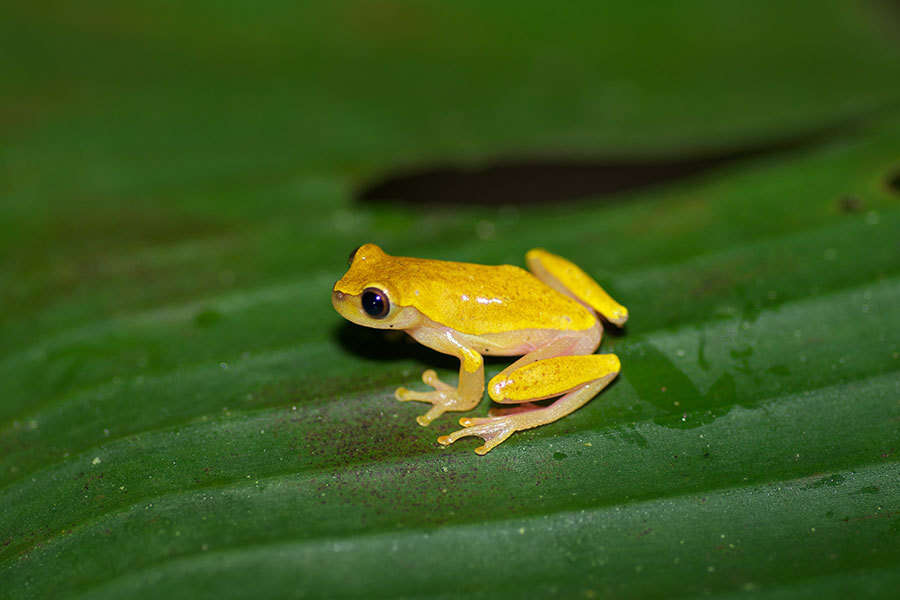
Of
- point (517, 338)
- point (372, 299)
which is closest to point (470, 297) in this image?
point (517, 338)

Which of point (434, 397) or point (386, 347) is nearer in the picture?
point (434, 397)

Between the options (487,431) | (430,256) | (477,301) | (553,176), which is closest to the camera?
(487,431)

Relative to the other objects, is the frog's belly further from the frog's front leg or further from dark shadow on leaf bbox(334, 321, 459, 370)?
dark shadow on leaf bbox(334, 321, 459, 370)

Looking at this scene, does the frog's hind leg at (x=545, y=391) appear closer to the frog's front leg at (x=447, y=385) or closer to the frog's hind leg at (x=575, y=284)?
the frog's front leg at (x=447, y=385)

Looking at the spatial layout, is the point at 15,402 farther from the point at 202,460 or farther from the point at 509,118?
the point at 509,118

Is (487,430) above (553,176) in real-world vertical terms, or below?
below

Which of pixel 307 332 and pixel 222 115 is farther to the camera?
pixel 222 115

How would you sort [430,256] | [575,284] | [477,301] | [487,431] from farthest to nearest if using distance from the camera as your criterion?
[430,256] → [575,284] → [477,301] → [487,431]

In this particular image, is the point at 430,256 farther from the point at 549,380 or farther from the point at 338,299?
the point at 549,380

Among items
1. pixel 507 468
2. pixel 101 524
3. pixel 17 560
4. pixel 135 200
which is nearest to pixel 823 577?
pixel 507 468
